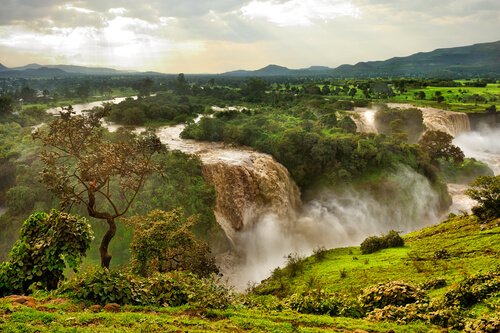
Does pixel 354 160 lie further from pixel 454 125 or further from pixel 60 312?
pixel 454 125

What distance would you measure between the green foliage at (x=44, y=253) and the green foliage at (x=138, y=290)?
89cm

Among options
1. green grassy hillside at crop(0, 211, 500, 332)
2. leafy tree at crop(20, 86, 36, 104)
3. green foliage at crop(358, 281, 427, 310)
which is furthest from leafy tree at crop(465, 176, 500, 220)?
leafy tree at crop(20, 86, 36, 104)

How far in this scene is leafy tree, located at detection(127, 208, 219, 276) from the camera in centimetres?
1157

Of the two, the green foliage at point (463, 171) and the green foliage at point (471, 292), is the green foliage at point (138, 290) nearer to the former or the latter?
the green foliage at point (471, 292)

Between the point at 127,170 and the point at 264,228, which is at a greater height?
the point at 127,170

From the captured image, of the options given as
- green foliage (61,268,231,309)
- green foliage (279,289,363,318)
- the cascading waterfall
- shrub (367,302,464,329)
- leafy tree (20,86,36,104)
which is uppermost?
leafy tree (20,86,36,104)

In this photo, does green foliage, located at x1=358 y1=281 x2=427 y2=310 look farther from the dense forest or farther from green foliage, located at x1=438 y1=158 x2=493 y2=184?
green foliage, located at x1=438 y1=158 x2=493 y2=184

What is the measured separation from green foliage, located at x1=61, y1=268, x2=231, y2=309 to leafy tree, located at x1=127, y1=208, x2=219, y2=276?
3.32m

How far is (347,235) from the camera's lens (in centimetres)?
2700

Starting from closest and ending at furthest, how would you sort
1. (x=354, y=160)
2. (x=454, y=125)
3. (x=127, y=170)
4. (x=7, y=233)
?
(x=127, y=170) → (x=7, y=233) → (x=354, y=160) → (x=454, y=125)

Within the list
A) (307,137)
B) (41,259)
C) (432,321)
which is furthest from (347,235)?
(41,259)

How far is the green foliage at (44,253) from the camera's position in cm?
751

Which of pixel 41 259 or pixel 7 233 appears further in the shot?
pixel 7 233

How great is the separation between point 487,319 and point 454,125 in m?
58.6
